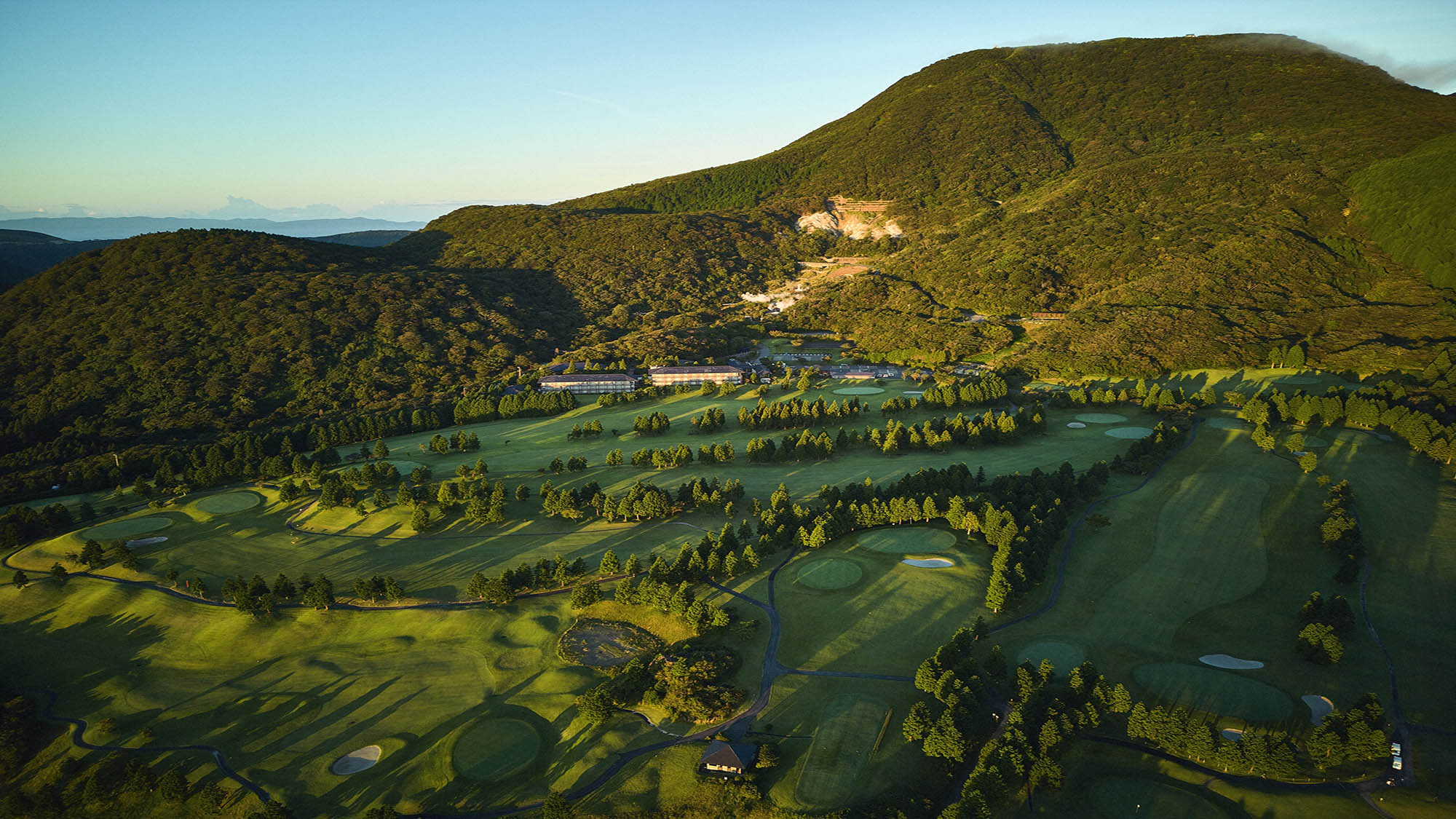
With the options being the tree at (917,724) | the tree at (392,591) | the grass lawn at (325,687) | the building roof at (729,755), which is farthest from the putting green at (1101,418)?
the tree at (392,591)

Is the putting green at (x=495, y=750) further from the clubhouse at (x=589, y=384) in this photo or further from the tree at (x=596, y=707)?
the clubhouse at (x=589, y=384)

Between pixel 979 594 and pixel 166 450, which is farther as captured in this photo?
pixel 166 450

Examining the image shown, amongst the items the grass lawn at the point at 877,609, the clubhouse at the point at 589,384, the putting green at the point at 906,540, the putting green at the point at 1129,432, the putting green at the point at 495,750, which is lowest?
the putting green at the point at 495,750

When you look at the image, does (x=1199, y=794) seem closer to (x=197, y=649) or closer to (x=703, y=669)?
(x=703, y=669)

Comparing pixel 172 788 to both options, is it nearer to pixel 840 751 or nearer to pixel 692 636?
pixel 692 636

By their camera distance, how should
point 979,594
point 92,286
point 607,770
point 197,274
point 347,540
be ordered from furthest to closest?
1. point 197,274
2. point 92,286
3. point 347,540
4. point 979,594
5. point 607,770

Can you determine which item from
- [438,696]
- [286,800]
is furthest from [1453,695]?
[286,800]

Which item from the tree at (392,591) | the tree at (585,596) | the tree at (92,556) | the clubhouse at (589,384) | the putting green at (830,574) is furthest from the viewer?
the clubhouse at (589,384)

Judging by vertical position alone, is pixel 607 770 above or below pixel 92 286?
below
